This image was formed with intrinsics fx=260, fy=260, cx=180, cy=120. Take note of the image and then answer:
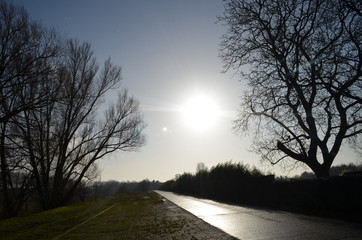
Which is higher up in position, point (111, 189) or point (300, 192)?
point (111, 189)

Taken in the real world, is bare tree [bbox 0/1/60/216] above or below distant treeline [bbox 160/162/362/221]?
above

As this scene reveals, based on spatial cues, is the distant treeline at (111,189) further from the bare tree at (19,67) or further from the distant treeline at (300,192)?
the bare tree at (19,67)

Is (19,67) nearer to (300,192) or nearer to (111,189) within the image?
(300,192)

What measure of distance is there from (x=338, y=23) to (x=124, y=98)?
22.0 meters

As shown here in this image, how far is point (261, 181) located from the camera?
691 inches

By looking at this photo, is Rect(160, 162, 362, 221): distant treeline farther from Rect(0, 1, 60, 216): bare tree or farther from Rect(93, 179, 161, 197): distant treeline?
Rect(93, 179, 161, 197): distant treeline

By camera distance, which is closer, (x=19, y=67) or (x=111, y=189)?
(x=19, y=67)

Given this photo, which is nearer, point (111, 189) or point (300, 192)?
point (300, 192)

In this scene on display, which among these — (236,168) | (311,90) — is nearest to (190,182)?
(236,168)

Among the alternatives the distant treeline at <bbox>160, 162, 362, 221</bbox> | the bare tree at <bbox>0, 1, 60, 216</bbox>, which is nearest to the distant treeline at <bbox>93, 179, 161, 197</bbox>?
the distant treeline at <bbox>160, 162, 362, 221</bbox>

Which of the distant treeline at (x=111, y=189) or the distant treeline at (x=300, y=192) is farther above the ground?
the distant treeline at (x=111, y=189)

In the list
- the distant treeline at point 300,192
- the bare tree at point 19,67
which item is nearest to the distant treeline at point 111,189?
the distant treeline at point 300,192

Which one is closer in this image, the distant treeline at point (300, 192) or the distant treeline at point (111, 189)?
the distant treeline at point (300, 192)

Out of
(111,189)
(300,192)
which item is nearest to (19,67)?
(300,192)
